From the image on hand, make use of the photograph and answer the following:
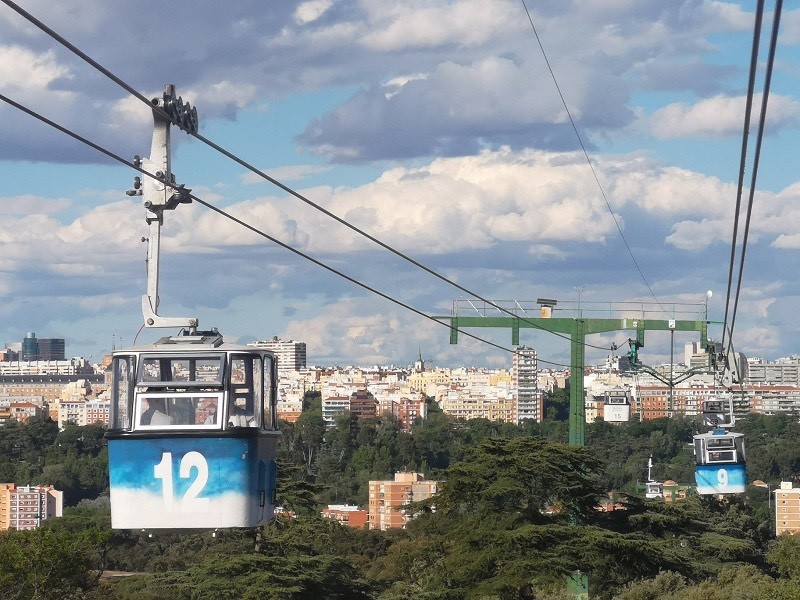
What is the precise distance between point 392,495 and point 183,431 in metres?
107

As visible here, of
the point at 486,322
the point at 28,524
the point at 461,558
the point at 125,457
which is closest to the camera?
the point at 125,457

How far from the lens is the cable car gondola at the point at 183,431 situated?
41.6 feet

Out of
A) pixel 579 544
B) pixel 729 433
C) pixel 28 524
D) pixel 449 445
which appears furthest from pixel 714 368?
pixel 449 445

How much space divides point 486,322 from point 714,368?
6.27 meters

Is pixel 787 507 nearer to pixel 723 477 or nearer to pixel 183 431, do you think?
pixel 723 477

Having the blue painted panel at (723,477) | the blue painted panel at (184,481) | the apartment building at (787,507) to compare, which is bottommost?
the apartment building at (787,507)

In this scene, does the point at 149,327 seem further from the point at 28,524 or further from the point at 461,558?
the point at 28,524

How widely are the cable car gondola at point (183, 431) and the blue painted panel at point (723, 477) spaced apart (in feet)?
65.2

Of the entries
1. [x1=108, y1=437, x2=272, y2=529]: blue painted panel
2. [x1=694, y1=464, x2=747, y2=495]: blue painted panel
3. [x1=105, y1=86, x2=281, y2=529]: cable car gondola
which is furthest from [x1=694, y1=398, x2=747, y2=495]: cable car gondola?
[x1=108, y1=437, x2=272, y2=529]: blue painted panel

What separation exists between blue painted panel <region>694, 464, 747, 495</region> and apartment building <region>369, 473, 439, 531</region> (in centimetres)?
7962

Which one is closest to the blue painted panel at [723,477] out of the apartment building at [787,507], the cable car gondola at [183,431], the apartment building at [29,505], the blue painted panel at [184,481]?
the cable car gondola at [183,431]

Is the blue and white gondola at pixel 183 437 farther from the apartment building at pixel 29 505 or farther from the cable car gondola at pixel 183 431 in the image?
the apartment building at pixel 29 505

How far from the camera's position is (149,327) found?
13352mm

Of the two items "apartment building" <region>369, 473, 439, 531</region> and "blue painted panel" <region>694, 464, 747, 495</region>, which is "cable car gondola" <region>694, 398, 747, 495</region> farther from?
"apartment building" <region>369, 473, 439, 531</region>
